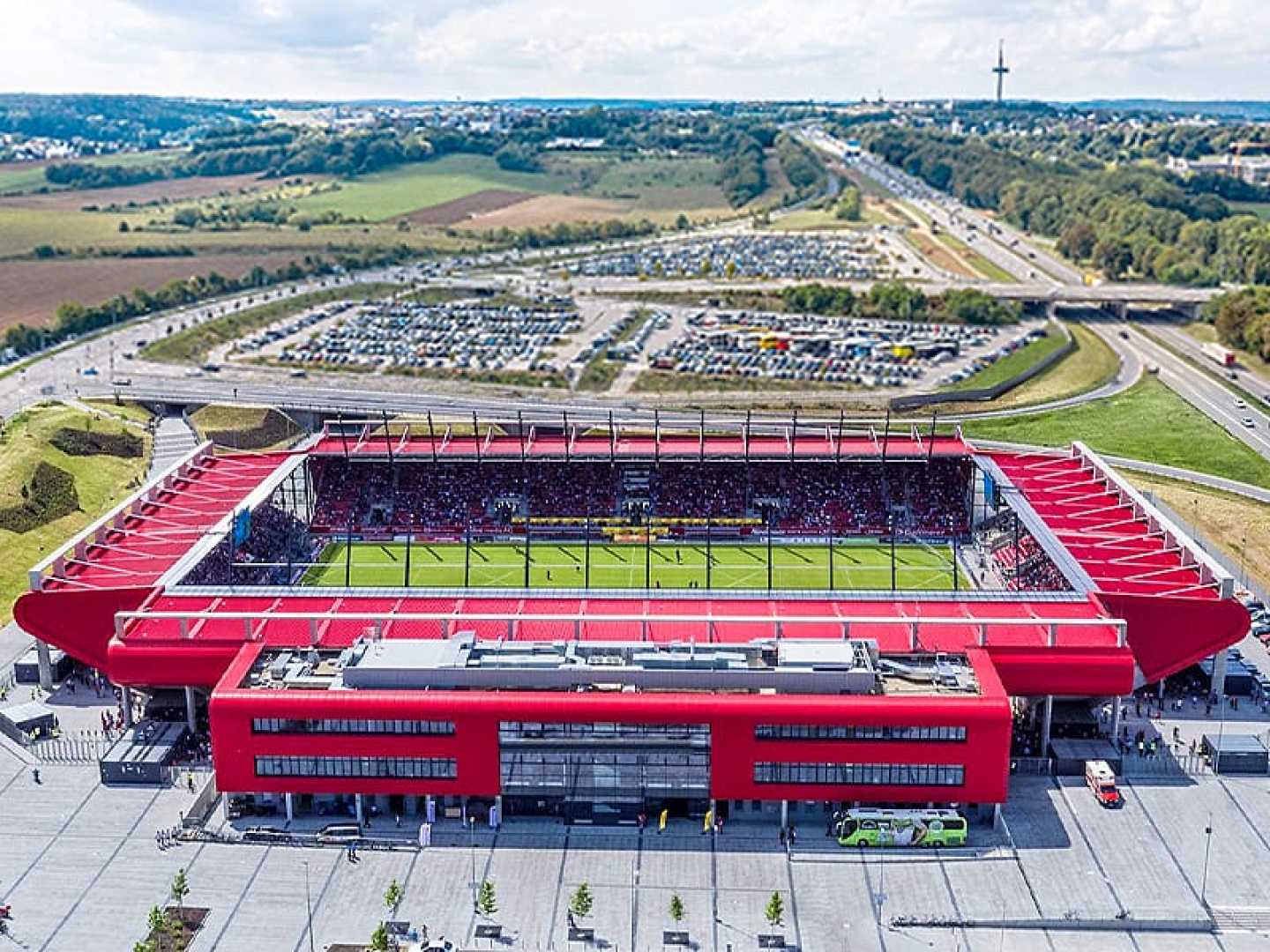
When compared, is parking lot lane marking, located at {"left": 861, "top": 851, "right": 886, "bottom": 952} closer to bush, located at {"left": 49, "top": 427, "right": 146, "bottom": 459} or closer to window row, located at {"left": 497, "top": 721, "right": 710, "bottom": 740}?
window row, located at {"left": 497, "top": 721, "right": 710, "bottom": 740}

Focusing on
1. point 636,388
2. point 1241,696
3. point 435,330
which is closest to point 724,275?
point 435,330

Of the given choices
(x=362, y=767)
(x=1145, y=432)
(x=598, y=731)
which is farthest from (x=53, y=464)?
(x=1145, y=432)

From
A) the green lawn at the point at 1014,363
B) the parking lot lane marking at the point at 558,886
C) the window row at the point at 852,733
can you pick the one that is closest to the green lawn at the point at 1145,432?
the green lawn at the point at 1014,363

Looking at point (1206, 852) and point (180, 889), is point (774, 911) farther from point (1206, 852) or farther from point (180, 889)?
point (180, 889)

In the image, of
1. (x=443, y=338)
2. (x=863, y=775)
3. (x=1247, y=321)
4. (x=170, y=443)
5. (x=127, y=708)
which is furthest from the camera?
(x=443, y=338)

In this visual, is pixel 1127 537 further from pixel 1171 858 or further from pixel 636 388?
pixel 636 388

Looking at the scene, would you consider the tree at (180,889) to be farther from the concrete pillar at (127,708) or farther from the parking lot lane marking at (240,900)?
the concrete pillar at (127,708)

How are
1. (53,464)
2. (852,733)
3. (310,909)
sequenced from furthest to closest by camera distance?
(53,464) → (852,733) → (310,909)
